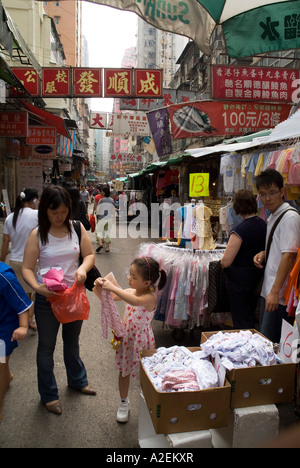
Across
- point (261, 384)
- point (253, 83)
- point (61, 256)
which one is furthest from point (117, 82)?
point (261, 384)

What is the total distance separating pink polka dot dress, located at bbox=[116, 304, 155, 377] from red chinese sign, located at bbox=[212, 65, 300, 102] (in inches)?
264

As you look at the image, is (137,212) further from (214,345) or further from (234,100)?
(214,345)

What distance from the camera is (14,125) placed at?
943cm

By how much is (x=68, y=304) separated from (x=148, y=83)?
9.56m

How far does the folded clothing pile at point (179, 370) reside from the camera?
7.00ft

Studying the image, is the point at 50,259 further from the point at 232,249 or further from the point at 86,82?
the point at 86,82

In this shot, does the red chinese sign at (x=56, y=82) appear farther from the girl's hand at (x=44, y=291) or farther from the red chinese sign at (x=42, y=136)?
the girl's hand at (x=44, y=291)

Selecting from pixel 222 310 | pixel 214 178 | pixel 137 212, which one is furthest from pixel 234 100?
pixel 137 212

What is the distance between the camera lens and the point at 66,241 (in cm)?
299

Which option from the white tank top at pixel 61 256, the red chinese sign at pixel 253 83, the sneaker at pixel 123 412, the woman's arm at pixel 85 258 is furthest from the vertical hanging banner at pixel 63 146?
the sneaker at pixel 123 412

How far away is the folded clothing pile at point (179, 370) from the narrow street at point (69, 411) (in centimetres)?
72

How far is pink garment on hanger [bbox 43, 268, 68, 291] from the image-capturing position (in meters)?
2.71

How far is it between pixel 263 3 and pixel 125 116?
472 inches

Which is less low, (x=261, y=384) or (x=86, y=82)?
(x=86, y=82)
